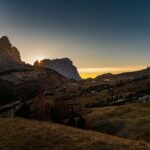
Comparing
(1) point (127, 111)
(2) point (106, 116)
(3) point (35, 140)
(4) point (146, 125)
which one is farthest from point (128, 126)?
(3) point (35, 140)

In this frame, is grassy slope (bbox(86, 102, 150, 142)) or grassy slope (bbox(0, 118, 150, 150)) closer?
grassy slope (bbox(0, 118, 150, 150))

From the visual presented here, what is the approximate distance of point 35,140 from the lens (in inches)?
1731

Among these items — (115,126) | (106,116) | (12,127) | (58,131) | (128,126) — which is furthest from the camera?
(106,116)

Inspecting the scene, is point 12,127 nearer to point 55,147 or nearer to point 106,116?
point 55,147

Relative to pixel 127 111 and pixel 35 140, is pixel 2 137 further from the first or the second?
pixel 127 111

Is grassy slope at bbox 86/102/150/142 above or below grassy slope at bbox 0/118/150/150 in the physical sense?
below

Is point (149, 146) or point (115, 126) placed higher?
point (149, 146)

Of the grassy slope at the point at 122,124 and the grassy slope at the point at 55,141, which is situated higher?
the grassy slope at the point at 55,141

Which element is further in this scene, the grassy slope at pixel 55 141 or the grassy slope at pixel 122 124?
the grassy slope at pixel 122 124

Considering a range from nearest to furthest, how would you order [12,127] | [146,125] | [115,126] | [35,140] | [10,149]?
[10,149] < [35,140] < [12,127] < [146,125] < [115,126]

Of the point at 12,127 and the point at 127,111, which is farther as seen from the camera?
the point at 127,111

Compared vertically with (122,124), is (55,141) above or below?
above

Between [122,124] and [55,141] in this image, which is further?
[122,124]

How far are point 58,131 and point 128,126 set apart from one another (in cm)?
6418
